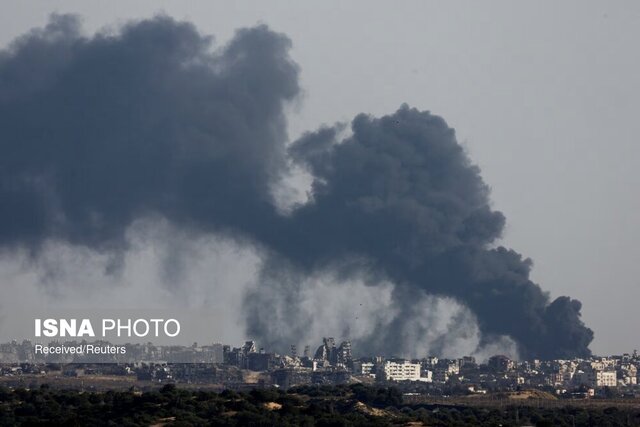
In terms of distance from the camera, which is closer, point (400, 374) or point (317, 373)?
point (317, 373)

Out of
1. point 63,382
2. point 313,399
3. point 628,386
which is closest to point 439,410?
point 313,399

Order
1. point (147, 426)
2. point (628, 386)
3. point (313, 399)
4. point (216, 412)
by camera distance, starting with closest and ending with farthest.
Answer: point (147, 426) < point (216, 412) < point (313, 399) < point (628, 386)

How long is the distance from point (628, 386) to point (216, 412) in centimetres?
10573

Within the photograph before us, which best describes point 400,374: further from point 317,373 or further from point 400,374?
point 317,373

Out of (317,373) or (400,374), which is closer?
(317,373)

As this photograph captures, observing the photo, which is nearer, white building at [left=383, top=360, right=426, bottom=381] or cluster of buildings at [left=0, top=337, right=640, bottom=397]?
cluster of buildings at [left=0, top=337, right=640, bottom=397]

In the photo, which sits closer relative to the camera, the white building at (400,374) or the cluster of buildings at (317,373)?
the cluster of buildings at (317,373)

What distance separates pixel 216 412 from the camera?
9244cm

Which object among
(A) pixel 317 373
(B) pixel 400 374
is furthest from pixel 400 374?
(A) pixel 317 373

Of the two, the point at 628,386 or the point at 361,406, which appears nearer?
the point at 361,406

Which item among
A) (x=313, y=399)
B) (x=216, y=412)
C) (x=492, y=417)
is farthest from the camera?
(x=313, y=399)

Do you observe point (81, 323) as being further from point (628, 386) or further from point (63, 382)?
point (628, 386)

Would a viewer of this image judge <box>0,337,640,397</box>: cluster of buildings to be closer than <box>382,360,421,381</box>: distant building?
Yes

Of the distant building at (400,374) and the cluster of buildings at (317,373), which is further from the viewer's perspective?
the distant building at (400,374)
